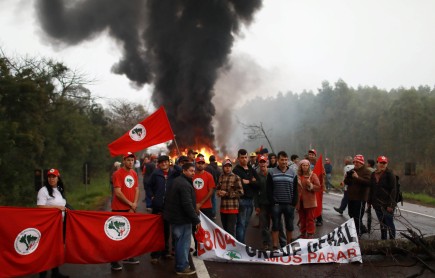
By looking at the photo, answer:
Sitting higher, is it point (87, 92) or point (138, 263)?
point (87, 92)

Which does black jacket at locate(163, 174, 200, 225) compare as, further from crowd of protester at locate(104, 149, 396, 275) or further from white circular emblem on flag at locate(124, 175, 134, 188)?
white circular emblem on flag at locate(124, 175, 134, 188)

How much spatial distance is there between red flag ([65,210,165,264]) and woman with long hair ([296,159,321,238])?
3.01 m

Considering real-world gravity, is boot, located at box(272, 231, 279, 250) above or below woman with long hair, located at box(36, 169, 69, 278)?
below

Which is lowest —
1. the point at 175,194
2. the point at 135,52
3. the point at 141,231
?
the point at 141,231

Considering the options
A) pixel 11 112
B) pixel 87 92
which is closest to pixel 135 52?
pixel 87 92

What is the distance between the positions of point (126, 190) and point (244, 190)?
214cm

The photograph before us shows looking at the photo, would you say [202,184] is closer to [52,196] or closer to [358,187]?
[52,196]

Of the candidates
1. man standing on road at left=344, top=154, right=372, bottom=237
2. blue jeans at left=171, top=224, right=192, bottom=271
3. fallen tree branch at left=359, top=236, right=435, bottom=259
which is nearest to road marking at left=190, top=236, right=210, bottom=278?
blue jeans at left=171, top=224, right=192, bottom=271

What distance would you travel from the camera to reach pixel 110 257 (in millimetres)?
5934

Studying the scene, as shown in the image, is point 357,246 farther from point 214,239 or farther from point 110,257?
point 110,257

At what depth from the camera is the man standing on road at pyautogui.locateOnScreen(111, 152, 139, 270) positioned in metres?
6.45

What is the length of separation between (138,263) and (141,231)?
0.70 meters

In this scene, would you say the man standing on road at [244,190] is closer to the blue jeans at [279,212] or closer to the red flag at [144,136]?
the blue jeans at [279,212]

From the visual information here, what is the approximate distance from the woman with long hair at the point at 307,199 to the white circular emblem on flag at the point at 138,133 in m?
3.17
